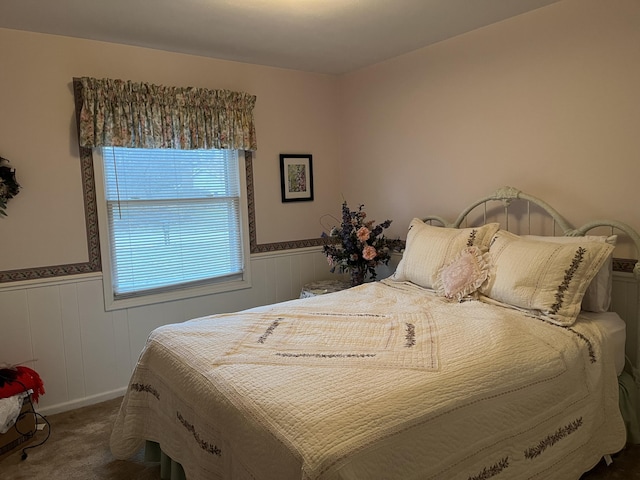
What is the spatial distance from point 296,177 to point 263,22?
4.79 feet

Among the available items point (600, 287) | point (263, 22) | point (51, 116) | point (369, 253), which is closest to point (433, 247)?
point (369, 253)

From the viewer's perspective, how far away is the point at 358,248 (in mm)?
3539

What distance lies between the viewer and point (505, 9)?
2.71 m

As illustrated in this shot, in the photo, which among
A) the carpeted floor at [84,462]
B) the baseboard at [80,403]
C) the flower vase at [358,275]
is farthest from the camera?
the flower vase at [358,275]

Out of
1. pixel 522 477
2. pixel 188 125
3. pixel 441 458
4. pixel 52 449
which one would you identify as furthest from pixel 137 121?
pixel 522 477

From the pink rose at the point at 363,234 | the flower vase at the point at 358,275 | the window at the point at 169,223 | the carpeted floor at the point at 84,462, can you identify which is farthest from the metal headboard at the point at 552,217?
the window at the point at 169,223

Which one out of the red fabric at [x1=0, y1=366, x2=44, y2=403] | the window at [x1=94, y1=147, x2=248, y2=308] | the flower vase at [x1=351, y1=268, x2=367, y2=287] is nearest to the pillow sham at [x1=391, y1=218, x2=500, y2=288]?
the flower vase at [x1=351, y1=268, x2=367, y2=287]

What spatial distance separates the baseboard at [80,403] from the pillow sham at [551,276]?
103 inches

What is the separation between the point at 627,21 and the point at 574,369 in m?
1.78

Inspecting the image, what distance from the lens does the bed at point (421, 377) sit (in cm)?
145

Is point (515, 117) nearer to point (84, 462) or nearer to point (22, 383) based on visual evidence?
point (84, 462)

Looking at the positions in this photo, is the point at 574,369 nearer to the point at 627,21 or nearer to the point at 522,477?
the point at 522,477

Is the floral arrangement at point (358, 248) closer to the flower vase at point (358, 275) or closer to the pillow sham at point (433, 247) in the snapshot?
the flower vase at point (358, 275)

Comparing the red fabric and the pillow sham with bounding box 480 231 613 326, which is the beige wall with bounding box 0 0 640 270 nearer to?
the pillow sham with bounding box 480 231 613 326
